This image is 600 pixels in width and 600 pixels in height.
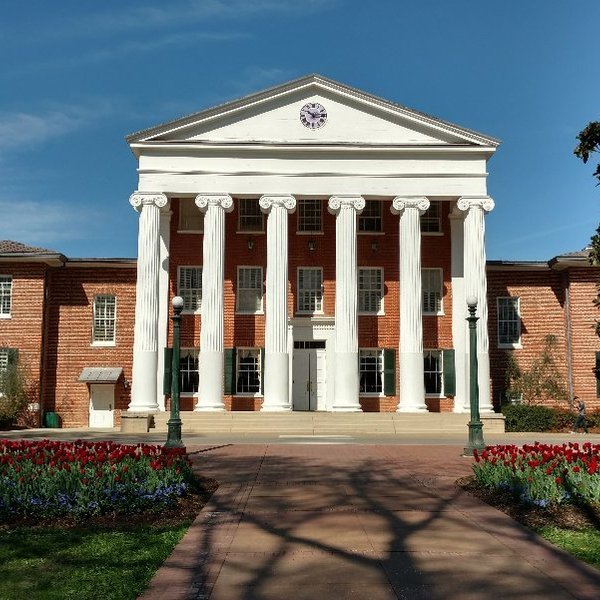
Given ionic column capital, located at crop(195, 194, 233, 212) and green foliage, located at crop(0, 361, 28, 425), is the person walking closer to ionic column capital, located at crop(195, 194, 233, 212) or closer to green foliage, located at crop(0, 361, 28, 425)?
ionic column capital, located at crop(195, 194, 233, 212)

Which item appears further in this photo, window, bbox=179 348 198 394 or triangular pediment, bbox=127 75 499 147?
window, bbox=179 348 198 394

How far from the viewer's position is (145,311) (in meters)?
30.0

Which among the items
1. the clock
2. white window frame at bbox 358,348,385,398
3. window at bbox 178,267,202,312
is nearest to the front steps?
white window frame at bbox 358,348,385,398

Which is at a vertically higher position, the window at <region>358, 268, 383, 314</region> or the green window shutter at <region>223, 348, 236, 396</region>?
the window at <region>358, 268, 383, 314</region>

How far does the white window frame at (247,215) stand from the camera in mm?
33594

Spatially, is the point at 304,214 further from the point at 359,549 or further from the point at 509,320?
the point at 359,549

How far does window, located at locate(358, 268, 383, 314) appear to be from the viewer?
33250 mm

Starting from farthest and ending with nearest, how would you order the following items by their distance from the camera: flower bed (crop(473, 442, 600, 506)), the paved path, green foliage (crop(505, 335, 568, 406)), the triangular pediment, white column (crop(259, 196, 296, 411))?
green foliage (crop(505, 335, 568, 406)) → the triangular pediment → white column (crop(259, 196, 296, 411)) → flower bed (crop(473, 442, 600, 506)) → the paved path

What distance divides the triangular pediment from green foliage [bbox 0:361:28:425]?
11887 mm

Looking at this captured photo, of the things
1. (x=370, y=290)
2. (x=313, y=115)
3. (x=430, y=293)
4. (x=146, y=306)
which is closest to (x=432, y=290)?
(x=430, y=293)

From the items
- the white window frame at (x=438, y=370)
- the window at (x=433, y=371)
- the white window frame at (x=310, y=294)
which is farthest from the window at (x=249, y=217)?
the window at (x=433, y=371)

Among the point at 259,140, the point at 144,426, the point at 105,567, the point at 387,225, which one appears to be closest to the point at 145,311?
the point at 144,426

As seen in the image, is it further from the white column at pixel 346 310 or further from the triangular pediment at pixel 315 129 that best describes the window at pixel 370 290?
the triangular pediment at pixel 315 129

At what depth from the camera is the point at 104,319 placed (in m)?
33.8
